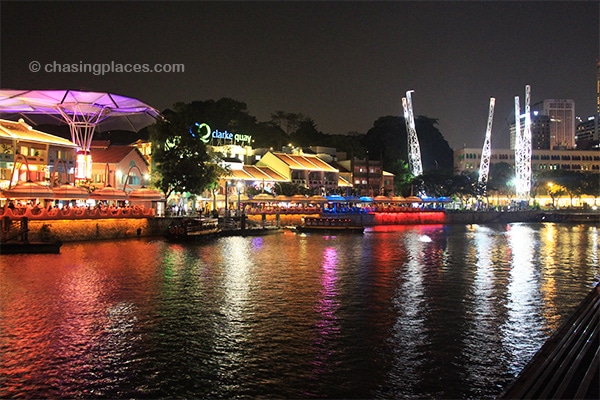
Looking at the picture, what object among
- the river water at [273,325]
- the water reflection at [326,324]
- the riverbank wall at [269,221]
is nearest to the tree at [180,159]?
the riverbank wall at [269,221]

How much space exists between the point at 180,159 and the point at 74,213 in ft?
57.2

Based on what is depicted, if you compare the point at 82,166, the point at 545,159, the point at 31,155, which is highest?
the point at 545,159

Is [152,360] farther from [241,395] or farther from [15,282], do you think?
[15,282]

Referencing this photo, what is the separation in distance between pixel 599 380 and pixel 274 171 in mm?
87028

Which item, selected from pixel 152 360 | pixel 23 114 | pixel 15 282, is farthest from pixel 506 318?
pixel 23 114

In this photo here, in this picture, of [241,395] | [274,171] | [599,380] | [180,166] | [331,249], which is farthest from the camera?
[274,171]

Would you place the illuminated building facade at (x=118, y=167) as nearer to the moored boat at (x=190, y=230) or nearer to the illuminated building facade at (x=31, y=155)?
the illuminated building facade at (x=31, y=155)

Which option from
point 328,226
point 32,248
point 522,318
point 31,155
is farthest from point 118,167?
point 522,318

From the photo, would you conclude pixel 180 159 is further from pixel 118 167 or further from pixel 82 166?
pixel 82 166

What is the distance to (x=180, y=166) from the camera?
63.1 meters

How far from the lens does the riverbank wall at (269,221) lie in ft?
155

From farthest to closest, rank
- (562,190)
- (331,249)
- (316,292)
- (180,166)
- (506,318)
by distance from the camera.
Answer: (562,190) < (180,166) < (331,249) < (316,292) < (506,318)

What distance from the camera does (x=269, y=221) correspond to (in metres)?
76.4

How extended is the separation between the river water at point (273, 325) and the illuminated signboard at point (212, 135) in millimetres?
35369
